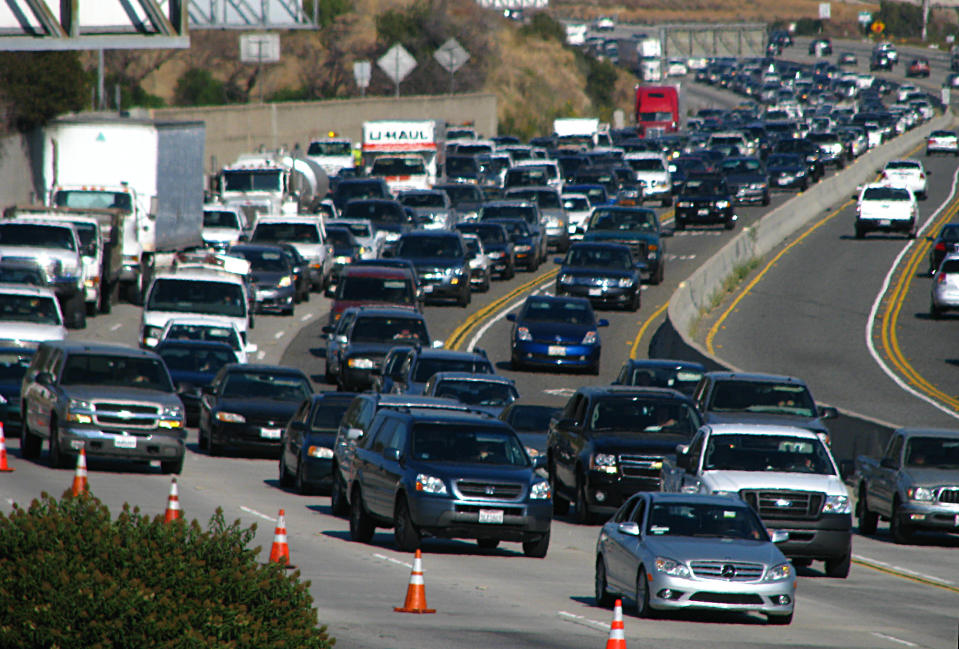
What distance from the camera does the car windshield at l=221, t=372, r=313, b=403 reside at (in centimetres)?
2916

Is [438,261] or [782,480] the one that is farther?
[438,261]

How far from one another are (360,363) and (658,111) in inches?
3051

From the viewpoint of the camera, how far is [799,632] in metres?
14.9

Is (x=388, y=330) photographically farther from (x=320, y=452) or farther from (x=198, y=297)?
(x=320, y=452)

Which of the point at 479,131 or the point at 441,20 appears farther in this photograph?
the point at 441,20

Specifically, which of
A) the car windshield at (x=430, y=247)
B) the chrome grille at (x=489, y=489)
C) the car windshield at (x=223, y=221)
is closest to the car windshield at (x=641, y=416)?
the chrome grille at (x=489, y=489)

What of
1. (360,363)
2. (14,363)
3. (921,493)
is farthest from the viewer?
(360,363)

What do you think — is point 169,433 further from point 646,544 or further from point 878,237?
point 878,237

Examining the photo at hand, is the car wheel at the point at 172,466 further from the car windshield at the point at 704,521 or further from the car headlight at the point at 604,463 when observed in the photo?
the car windshield at the point at 704,521

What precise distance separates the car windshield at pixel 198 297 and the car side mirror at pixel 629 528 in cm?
2206

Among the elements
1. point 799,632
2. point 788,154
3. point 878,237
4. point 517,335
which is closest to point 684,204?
point 878,237

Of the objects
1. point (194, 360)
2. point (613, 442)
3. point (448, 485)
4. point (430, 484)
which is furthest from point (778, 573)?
point (194, 360)

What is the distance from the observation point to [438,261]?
4594 centimetres

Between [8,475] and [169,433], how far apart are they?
91.0 inches
